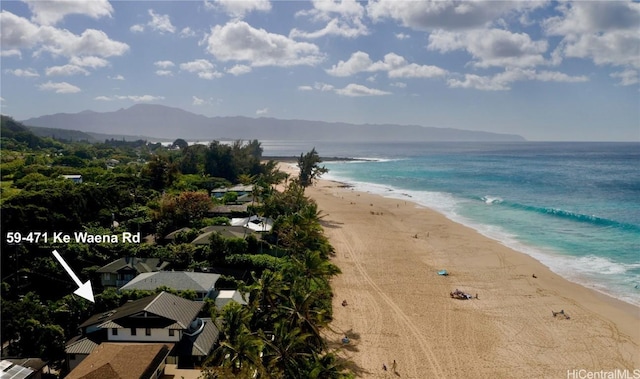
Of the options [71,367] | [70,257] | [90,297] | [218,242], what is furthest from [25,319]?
[218,242]

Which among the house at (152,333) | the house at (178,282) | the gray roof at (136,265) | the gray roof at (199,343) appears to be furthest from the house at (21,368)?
the gray roof at (136,265)

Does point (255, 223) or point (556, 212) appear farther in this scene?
point (556, 212)

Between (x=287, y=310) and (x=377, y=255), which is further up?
(x=287, y=310)

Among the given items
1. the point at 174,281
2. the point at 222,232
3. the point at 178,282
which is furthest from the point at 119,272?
the point at 222,232

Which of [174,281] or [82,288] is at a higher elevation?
[174,281]

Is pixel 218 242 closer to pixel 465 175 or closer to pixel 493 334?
pixel 493 334

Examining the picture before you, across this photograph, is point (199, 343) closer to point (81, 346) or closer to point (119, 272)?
point (81, 346)

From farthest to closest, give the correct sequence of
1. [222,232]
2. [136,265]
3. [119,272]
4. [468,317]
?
[222,232] < [136,265] < [119,272] < [468,317]

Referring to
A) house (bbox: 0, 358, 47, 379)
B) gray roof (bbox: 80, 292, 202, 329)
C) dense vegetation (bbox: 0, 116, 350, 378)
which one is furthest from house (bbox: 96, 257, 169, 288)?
house (bbox: 0, 358, 47, 379)
